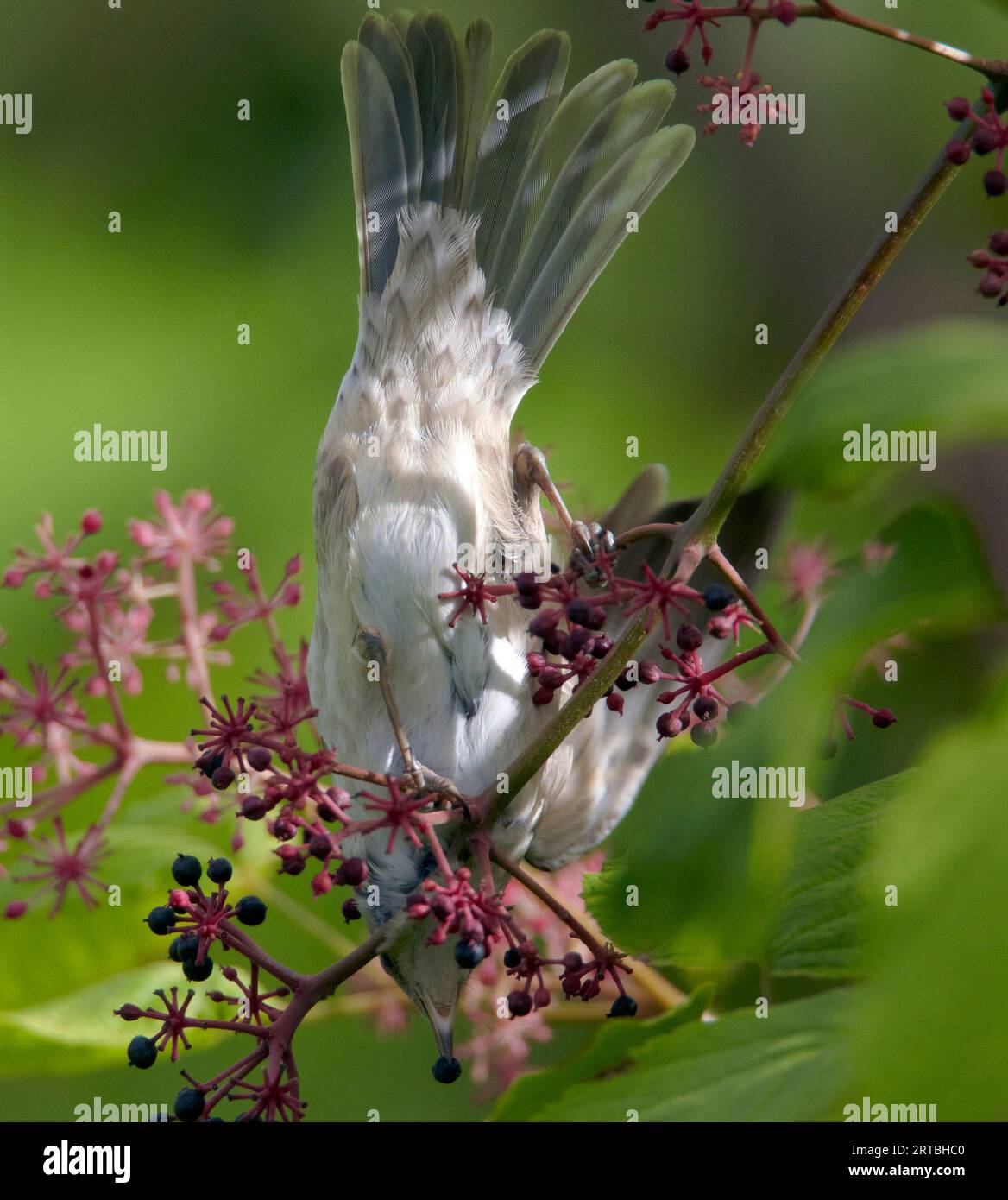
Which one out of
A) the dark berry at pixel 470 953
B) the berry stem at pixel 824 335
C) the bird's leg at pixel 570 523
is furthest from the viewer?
the bird's leg at pixel 570 523

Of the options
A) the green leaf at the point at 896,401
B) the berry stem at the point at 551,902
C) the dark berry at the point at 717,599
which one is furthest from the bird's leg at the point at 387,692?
the green leaf at the point at 896,401

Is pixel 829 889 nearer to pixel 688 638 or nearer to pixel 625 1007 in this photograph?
pixel 688 638

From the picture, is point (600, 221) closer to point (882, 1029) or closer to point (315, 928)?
point (315, 928)

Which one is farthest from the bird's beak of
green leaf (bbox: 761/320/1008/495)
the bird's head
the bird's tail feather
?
green leaf (bbox: 761/320/1008/495)

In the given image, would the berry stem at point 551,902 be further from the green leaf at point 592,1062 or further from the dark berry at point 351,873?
the green leaf at point 592,1062

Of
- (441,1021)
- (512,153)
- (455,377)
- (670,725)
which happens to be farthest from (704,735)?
(512,153)
